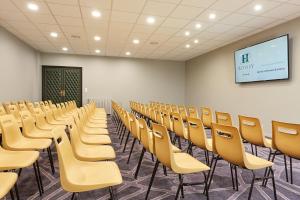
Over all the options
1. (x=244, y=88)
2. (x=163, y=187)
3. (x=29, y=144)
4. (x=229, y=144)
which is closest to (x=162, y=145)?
(x=229, y=144)

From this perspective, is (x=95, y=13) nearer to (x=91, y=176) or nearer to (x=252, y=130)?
(x=252, y=130)

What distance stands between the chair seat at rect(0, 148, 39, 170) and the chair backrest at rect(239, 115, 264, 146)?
A: 276 centimetres

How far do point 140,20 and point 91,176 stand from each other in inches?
191

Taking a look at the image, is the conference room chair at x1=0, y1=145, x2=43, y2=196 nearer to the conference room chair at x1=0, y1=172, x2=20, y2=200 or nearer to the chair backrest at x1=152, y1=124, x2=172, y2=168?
the conference room chair at x1=0, y1=172, x2=20, y2=200

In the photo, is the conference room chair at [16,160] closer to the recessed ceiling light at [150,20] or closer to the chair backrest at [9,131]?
the chair backrest at [9,131]

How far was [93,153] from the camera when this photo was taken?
2.64 metres

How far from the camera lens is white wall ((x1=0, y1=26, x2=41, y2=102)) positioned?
6730 millimetres

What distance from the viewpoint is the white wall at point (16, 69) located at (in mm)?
6730

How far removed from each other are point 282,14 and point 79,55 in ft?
28.5

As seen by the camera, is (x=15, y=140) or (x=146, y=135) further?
(x=15, y=140)

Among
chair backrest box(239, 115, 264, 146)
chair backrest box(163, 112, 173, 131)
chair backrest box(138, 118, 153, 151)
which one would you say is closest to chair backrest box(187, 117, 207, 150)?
chair backrest box(138, 118, 153, 151)

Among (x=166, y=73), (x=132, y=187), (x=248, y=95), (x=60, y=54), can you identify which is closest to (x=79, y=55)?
(x=60, y=54)

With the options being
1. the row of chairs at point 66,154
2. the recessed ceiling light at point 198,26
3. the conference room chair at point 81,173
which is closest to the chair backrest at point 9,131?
the row of chairs at point 66,154

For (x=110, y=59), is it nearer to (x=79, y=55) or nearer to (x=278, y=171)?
(x=79, y=55)
